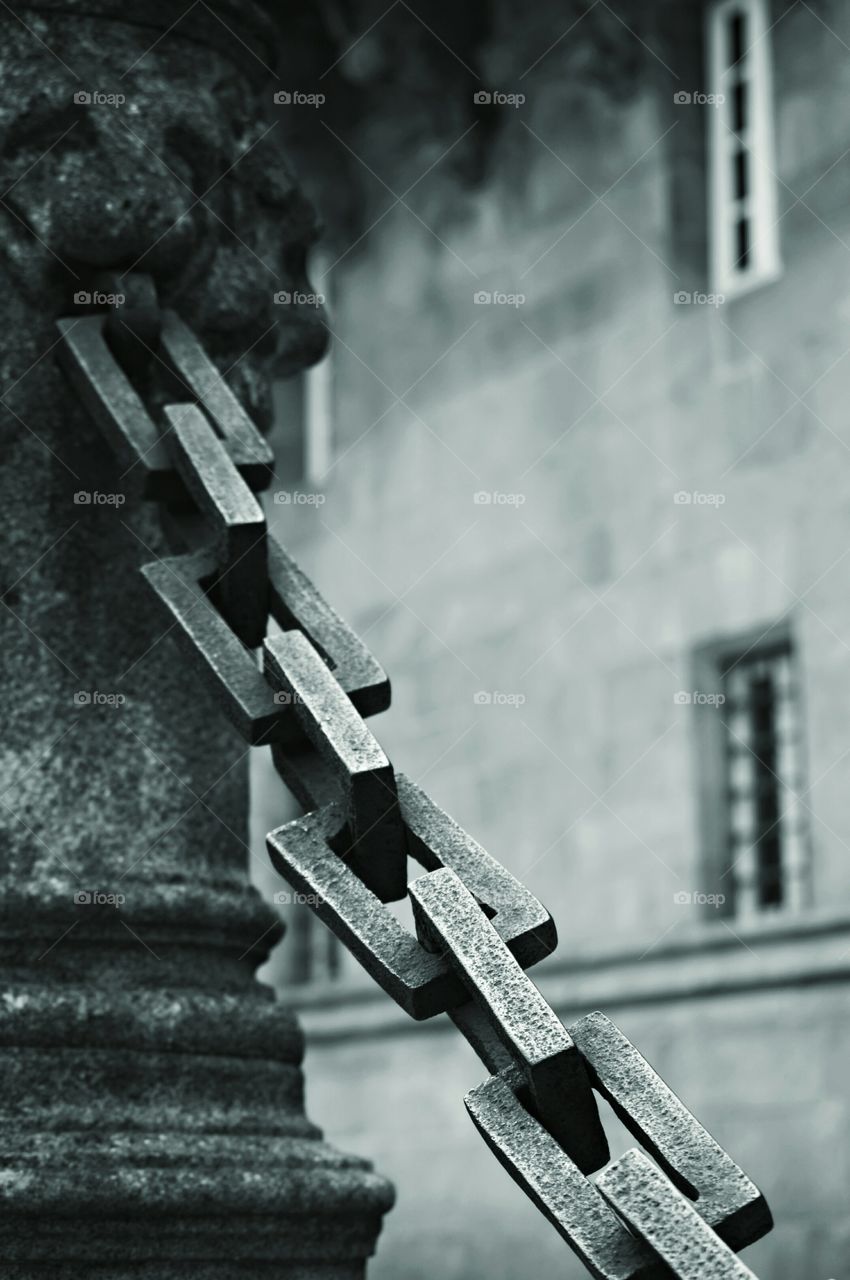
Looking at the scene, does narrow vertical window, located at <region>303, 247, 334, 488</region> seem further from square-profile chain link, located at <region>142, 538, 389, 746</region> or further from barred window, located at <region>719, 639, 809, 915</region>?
square-profile chain link, located at <region>142, 538, 389, 746</region>

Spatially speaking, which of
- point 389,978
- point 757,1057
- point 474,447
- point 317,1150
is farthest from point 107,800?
point 474,447

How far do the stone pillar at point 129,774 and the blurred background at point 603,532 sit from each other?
654 cm

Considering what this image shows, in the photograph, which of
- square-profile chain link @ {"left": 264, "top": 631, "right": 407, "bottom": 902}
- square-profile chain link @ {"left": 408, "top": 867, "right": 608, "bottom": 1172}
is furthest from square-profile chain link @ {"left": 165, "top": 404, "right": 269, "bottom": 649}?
square-profile chain link @ {"left": 408, "top": 867, "right": 608, "bottom": 1172}

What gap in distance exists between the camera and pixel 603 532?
10148 mm

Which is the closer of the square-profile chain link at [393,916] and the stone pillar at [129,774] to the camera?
the square-profile chain link at [393,916]

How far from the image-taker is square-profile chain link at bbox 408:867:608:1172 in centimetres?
137

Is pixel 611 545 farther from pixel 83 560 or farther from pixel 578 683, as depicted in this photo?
pixel 83 560

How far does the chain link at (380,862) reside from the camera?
1314 mm

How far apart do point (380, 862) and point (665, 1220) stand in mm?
430

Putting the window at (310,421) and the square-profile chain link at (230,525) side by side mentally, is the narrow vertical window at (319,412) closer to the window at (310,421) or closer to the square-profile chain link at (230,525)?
the window at (310,421)

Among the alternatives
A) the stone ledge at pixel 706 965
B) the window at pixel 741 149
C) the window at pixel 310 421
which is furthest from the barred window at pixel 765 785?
the window at pixel 310 421

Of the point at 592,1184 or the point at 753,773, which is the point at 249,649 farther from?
the point at 753,773

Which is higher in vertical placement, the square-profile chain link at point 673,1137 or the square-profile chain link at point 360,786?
the square-profile chain link at point 360,786

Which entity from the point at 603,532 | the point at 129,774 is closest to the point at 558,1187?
the point at 129,774
